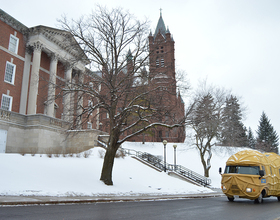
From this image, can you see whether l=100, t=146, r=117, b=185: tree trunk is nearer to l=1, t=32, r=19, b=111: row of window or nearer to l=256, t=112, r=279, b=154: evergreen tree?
l=1, t=32, r=19, b=111: row of window

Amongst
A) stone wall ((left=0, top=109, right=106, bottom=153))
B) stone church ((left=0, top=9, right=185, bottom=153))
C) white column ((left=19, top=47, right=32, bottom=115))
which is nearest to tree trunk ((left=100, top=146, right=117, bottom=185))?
stone church ((left=0, top=9, right=185, bottom=153))

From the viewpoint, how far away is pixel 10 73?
100 ft

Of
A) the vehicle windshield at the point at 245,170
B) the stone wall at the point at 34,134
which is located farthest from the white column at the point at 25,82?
the vehicle windshield at the point at 245,170

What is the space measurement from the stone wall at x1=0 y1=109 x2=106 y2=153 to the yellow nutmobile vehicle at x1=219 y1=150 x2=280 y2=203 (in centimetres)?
1867

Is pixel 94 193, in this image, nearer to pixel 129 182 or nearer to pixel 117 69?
pixel 129 182

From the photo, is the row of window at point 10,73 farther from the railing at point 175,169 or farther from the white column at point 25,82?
the railing at point 175,169

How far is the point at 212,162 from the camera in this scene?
144 feet

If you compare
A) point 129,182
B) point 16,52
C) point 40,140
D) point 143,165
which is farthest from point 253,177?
point 16,52

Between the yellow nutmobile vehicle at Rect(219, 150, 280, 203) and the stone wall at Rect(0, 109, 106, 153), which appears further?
the stone wall at Rect(0, 109, 106, 153)

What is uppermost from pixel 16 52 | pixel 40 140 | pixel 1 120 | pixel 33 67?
pixel 16 52

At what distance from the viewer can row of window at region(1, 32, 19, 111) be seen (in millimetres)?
29656

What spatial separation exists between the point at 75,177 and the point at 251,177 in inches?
441

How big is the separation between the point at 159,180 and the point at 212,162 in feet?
76.1

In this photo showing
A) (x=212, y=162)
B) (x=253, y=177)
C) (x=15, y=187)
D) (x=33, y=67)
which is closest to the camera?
(x=15, y=187)
